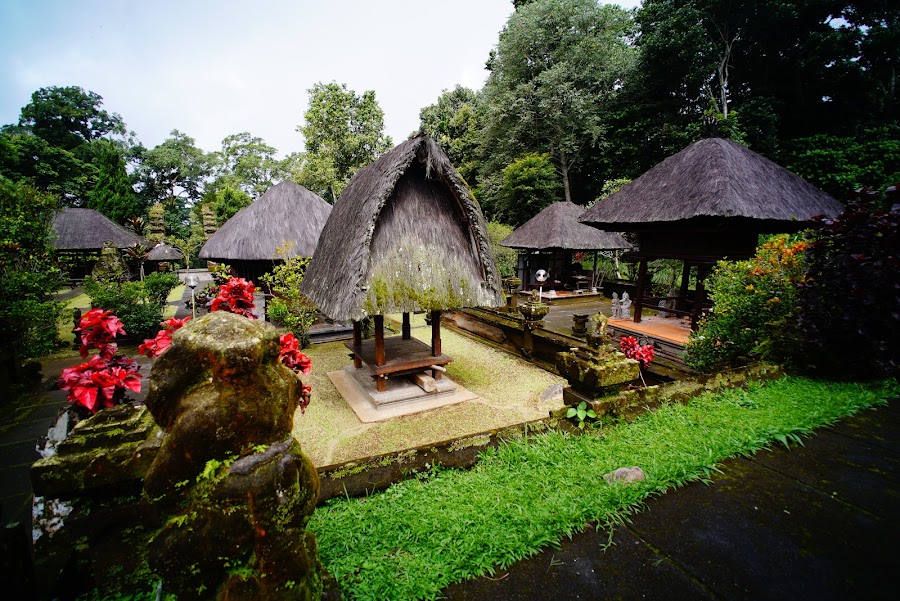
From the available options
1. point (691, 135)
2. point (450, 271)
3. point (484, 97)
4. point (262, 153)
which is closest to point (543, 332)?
point (450, 271)

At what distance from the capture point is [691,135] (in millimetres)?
17828

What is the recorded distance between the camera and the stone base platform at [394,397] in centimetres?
623

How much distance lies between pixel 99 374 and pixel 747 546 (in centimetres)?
417

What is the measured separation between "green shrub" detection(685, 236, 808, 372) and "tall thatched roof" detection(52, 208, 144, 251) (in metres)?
22.3

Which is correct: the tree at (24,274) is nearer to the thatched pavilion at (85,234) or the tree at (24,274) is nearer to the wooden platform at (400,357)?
the wooden platform at (400,357)

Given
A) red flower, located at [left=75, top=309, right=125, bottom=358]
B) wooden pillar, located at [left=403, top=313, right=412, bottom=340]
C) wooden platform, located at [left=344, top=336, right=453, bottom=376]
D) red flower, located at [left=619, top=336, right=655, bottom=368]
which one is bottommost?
wooden platform, located at [left=344, top=336, right=453, bottom=376]

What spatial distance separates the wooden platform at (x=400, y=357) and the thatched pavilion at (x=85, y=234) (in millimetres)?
16607

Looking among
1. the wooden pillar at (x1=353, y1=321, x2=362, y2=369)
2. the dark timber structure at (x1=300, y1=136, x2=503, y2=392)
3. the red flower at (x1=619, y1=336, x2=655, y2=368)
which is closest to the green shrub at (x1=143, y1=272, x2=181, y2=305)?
the wooden pillar at (x1=353, y1=321, x2=362, y2=369)

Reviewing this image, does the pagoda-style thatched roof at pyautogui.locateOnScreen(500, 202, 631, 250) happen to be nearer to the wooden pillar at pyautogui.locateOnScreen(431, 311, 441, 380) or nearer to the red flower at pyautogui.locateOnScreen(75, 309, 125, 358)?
the wooden pillar at pyautogui.locateOnScreen(431, 311, 441, 380)

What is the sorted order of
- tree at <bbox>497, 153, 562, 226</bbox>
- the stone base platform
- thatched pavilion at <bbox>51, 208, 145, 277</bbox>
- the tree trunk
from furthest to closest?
1. the tree trunk
2. tree at <bbox>497, 153, 562, 226</bbox>
3. thatched pavilion at <bbox>51, 208, 145, 277</bbox>
4. the stone base platform

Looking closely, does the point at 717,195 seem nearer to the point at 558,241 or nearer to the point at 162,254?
the point at 558,241

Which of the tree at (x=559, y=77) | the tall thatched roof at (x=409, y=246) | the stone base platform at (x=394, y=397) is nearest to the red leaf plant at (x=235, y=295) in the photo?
the tall thatched roof at (x=409, y=246)

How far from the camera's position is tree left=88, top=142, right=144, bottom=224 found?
27.0 meters

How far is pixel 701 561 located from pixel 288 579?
88.2 inches
